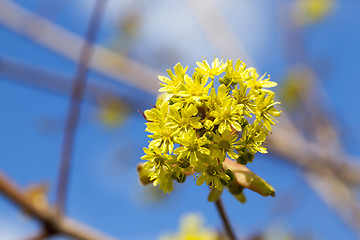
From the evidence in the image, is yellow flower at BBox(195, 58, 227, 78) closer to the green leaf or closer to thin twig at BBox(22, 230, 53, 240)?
the green leaf

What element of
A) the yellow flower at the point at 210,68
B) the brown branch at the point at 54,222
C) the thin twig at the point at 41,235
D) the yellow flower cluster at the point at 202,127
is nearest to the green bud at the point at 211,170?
the yellow flower cluster at the point at 202,127

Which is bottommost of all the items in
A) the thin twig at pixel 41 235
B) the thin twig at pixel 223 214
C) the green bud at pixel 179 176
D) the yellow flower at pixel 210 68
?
the thin twig at pixel 223 214

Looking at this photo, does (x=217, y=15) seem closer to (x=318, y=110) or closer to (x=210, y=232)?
(x=318, y=110)

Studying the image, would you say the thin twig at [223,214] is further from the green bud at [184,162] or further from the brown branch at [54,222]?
the brown branch at [54,222]

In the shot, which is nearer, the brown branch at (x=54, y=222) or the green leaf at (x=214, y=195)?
the green leaf at (x=214, y=195)

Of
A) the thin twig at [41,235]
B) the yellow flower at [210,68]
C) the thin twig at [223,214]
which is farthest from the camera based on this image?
the thin twig at [41,235]

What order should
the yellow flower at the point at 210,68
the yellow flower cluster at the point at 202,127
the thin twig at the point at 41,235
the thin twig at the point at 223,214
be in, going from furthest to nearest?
the thin twig at the point at 41,235, the thin twig at the point at 223,214, the yellow flower at the point at 210,68, the yellow flower cluster at the point at 202,127

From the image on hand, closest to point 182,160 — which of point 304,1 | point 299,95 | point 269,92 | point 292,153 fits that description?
point 269,92

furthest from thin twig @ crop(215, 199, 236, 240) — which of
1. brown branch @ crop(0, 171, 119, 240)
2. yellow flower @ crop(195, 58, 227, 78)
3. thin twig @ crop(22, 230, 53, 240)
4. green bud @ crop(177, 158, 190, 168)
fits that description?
thin twig @ crop(22, 230, 53, 240)

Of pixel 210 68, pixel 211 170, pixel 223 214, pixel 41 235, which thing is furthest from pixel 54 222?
pixel 210 68
